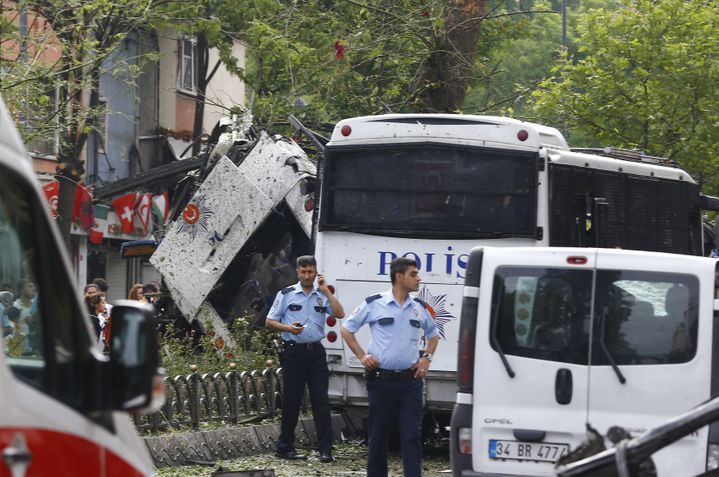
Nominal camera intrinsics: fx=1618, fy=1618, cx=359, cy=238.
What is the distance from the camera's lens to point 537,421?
32.3 feet

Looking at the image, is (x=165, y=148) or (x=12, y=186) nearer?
(x=12, y=186)

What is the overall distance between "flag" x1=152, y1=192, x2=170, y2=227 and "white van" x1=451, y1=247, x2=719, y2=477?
A: 2342cm

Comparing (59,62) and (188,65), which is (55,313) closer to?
(59,62)

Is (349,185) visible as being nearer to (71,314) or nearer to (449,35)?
(449,35)

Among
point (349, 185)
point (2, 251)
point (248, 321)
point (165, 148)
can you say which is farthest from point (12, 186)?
point (165, 148)

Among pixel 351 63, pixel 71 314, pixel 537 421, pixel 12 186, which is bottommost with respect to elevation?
pixel 537 421

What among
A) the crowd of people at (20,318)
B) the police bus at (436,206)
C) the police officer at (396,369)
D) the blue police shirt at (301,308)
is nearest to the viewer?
the crowd of people at (20,318)

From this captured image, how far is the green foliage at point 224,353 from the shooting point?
54.3ft

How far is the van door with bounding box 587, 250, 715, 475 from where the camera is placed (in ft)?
31.8

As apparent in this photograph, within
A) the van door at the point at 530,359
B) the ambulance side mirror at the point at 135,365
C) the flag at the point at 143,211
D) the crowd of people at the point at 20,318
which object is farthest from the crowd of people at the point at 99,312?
the flag at the point at 143,211

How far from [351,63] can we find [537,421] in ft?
41.5

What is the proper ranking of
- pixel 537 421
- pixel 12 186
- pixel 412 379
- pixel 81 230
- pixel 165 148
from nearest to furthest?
pixel 12 186 → pixel 537 421 → pixel 412 379 → pixel 81 230 → pixel 165 148

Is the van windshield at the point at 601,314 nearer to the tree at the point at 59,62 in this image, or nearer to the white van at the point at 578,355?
the white van at the point at 578,355

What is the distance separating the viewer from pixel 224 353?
1778 centimetres
